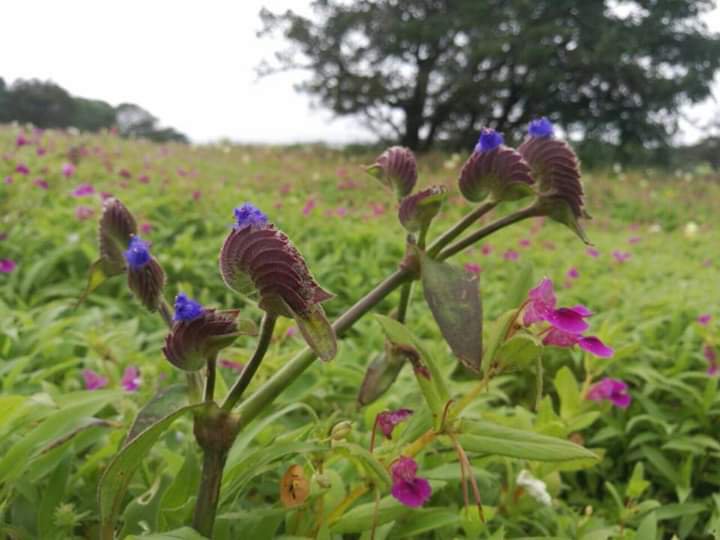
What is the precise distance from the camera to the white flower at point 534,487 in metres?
1.03

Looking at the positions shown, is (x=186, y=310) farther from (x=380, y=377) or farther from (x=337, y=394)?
(x=337, y=394)

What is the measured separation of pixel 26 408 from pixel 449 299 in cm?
69

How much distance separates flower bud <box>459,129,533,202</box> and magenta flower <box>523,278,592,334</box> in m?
0.13

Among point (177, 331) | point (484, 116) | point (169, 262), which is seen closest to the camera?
point (177, 331)

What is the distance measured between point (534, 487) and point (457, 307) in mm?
552

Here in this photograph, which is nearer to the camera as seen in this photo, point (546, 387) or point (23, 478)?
point (23, 478)

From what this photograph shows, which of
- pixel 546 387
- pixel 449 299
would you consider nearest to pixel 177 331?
pixel 449 299

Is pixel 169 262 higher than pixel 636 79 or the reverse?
the reverse

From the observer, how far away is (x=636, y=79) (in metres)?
11.2

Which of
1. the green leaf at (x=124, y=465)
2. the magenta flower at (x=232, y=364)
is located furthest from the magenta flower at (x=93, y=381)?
the green leaf at (x=124, y=465)

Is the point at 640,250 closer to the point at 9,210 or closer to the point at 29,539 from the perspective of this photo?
the point at 9,210

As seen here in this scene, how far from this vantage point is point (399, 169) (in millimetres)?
→ 828

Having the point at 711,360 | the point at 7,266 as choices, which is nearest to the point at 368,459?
the point at 711,360

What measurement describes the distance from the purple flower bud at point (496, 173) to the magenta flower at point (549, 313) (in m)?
0.12
